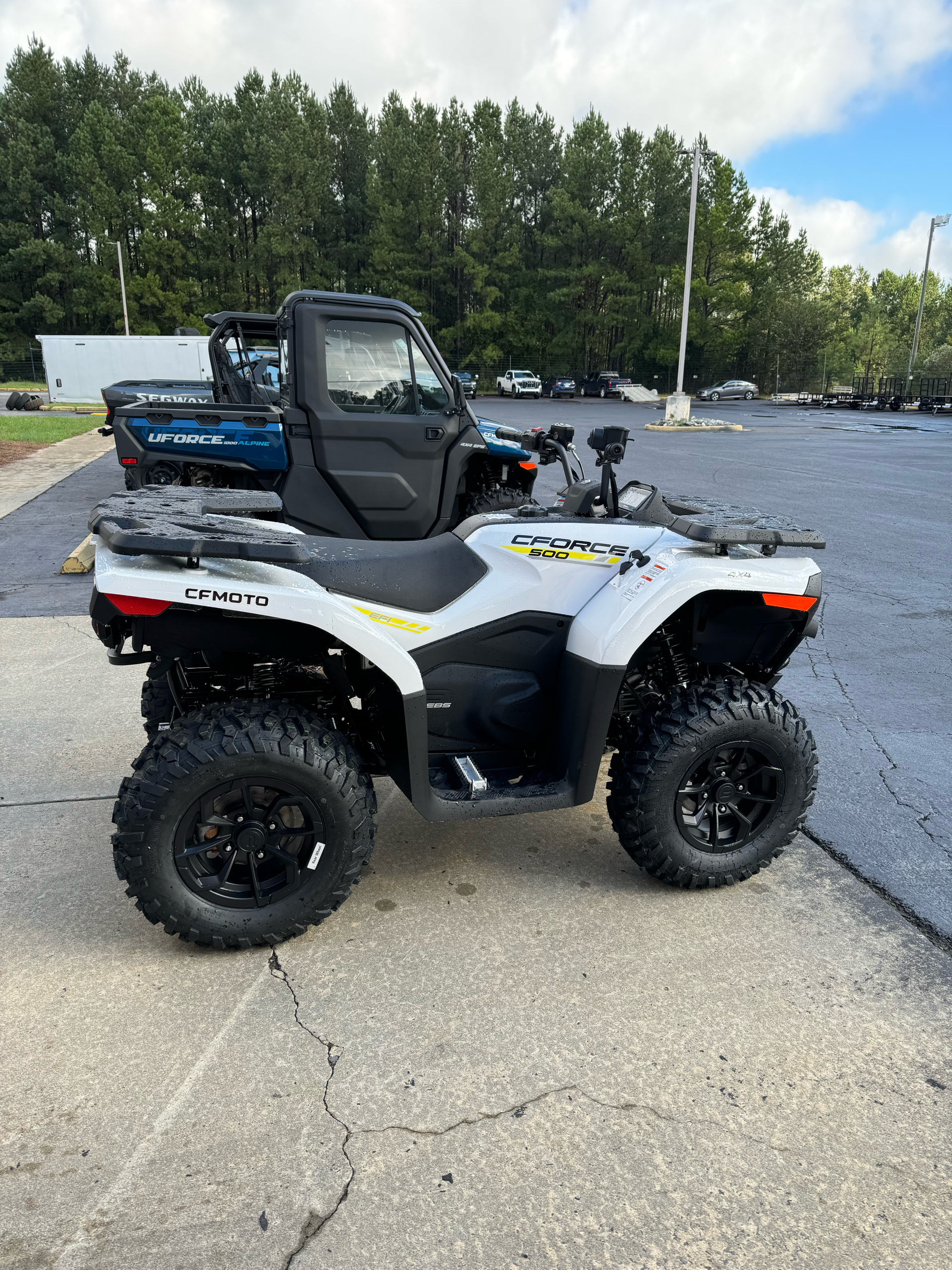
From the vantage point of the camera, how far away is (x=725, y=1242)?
1788mm

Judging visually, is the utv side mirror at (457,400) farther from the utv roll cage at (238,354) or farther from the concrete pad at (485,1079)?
the concrete pad at (485,1079)

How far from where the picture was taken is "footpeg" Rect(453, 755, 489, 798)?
2.79 meters

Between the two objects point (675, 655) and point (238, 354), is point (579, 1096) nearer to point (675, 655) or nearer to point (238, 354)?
point (675, 655)

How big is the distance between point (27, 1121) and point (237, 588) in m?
1.40

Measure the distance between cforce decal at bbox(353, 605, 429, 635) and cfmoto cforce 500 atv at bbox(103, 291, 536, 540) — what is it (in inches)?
159

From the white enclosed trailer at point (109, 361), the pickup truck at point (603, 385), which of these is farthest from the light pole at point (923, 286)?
the white enclosed trailer at point (109, 361)

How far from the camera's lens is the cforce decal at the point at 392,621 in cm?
262

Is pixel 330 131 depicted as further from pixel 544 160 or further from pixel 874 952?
pixel 874 952

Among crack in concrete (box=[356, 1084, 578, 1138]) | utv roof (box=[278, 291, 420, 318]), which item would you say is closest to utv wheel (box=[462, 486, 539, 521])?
utv roof (box=[278, 291, 420, 318])

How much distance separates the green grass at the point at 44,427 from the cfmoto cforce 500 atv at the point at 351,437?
40.2 feet

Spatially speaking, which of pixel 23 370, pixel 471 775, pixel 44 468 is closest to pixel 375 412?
pixel 471 775

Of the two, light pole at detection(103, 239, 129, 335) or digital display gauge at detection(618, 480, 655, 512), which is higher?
light pole at detection(103, 239, 129, 335)

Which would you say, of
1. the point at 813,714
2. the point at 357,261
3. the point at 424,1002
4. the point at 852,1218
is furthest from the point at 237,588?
the point at 357,261

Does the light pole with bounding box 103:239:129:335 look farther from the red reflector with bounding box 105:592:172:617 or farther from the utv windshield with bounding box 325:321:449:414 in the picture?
the red reflector with bounding box 105:592:172:617
